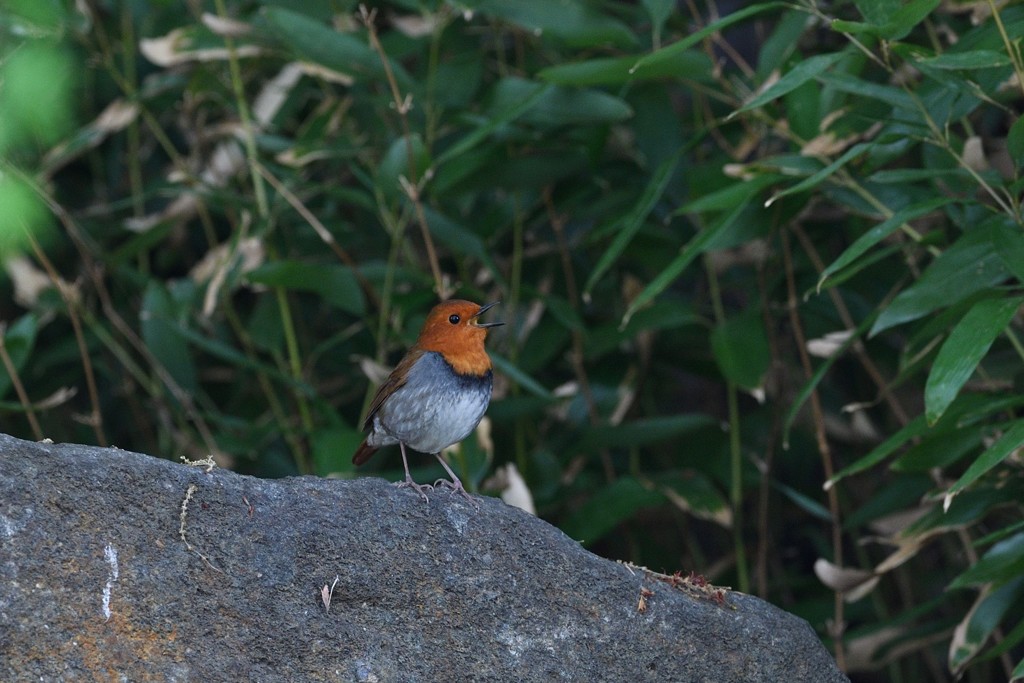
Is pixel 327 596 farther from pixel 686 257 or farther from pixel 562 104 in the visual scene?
pixel 562 104

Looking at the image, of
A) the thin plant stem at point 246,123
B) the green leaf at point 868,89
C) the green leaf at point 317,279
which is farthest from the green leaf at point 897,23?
the thin plant stem at point 246,123

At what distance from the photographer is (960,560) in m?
4.57

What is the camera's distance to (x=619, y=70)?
3707 mm

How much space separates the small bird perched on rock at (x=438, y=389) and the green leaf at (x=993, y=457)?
4.35 ft

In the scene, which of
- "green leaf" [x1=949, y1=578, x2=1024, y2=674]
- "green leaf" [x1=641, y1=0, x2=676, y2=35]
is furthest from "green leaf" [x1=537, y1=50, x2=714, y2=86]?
"green leaf" [x1=949, y1=578, x2=1024, y2=674]

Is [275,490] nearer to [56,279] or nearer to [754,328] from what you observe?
[56,279]

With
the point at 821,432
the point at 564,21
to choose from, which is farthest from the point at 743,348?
the point at 564,21

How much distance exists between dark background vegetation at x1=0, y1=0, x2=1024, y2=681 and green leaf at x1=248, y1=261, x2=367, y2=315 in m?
0.01

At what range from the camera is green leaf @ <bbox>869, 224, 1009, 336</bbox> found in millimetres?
3066

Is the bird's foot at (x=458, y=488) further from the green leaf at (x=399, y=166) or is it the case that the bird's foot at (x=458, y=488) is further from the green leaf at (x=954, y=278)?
the green leaf at (x=399, y=166)

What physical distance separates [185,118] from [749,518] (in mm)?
3010

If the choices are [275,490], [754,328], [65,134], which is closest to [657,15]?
[754,328]

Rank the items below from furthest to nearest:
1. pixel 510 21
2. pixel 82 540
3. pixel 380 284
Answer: pixel 380 284
pixel 510 21
pixel 82 540

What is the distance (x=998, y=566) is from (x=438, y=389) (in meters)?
1.53
